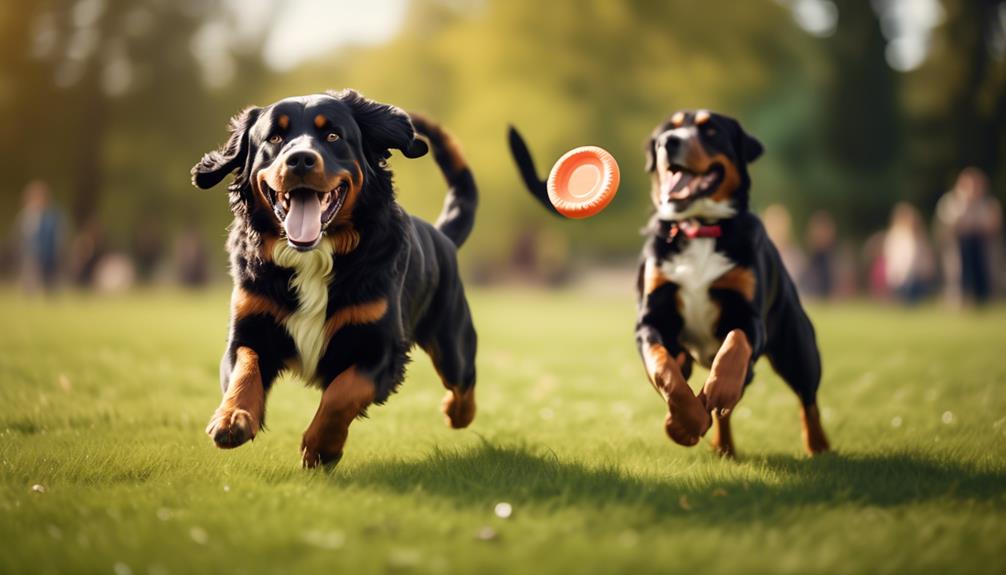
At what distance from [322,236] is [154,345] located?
6.77m

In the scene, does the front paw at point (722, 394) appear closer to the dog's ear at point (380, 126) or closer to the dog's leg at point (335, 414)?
the dog's leg at point (335, 414)

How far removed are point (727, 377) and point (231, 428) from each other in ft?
7.36

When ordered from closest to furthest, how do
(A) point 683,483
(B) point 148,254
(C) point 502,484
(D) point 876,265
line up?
(C) point 502,484
(A) point 683,483
(D) point 876,265
(B) point 148,254

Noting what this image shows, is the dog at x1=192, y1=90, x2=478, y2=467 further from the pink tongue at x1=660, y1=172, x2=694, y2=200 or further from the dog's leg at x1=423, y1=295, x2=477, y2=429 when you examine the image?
the pink tongue at x1=660, y1=172, x2=694, y2=200

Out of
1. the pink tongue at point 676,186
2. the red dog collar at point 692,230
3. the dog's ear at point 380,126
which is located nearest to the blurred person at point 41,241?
the dog's ear at point 380,126

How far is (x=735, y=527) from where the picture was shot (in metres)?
3.23

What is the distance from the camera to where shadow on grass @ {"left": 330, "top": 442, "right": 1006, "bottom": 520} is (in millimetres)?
3553

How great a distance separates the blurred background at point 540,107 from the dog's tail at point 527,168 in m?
21.0

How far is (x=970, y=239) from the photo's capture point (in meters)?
18.4

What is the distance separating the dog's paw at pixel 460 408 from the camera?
5.25 meters

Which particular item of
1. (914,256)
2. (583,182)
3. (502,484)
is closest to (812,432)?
(583,182)

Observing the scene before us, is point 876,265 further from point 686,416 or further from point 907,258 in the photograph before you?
point 686,416

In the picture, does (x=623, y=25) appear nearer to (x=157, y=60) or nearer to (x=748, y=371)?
(x=157, y=60)

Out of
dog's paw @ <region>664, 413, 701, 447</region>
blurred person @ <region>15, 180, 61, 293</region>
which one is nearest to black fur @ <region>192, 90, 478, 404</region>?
dog's paw @ <region>664, 413, 701, 447</region>
